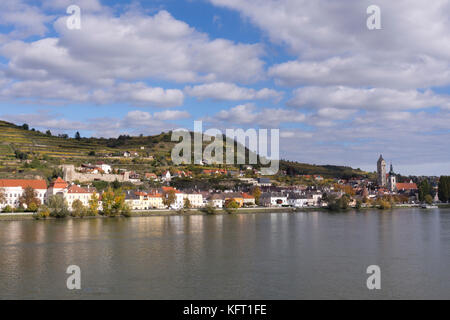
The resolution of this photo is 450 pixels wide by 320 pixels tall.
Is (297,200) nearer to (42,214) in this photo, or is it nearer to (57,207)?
(57,207)

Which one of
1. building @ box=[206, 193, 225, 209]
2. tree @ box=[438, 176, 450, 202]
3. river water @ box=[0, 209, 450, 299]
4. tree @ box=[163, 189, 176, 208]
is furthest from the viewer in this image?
tree @ box=[438, 176, 450, 202]

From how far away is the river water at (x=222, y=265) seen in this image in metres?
13.6

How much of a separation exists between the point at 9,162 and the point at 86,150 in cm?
2856

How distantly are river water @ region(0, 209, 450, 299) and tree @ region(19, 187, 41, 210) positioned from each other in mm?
15843

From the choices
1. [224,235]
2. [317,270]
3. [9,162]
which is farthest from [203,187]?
[317,270]

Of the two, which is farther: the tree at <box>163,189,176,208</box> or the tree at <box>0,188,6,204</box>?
the tree at <box>163,189,176,208</box>

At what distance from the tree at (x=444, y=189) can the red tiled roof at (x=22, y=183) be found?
63.4 m

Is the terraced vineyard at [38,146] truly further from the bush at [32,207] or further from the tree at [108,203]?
the tree at [108,203]

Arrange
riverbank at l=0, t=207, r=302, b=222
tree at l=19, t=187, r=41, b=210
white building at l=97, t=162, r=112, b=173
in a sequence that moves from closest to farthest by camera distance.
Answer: riverbank at l=0, t=207, r=302, b=222 → tree at l=19, t=187, r=41, b=210 → white building at l=97, t=162, r=112, b=173

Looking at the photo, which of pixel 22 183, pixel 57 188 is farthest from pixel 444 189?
pixel 22 183

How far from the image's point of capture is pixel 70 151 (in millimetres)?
83562

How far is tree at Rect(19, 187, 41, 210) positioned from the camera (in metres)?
43.1

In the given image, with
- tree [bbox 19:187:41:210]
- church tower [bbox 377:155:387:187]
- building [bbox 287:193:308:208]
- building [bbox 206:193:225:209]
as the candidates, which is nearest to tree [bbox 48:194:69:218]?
tree [bbox 19:187:41:210]

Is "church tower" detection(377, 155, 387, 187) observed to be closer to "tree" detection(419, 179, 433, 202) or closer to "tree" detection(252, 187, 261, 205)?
"tree" detection(419, 179, 433, 202)
